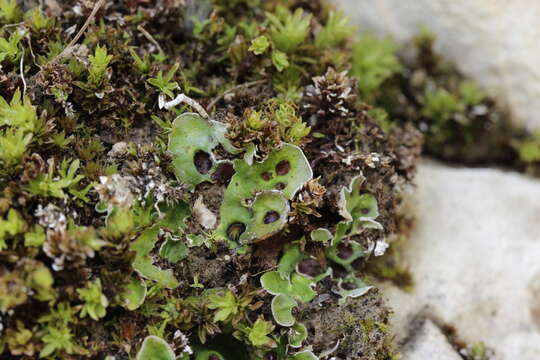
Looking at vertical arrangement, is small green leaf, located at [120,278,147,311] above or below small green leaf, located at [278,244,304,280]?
above

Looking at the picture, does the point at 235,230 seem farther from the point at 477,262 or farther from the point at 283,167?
the point at 477,262

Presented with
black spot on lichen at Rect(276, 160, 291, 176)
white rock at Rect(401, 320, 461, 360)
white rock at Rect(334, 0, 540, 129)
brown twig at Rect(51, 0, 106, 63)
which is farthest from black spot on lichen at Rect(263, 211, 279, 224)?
white rock at Rect(334, 0, 540, 129)

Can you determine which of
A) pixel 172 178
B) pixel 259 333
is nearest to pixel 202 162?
pixel 172 178

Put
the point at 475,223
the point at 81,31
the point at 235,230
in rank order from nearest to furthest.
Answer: the point at 235,230 < the point at 81,31 < the point at 475,223

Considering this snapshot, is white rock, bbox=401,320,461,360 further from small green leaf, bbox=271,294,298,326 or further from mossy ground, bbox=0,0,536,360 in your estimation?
small green leaf, bbox=271,294,298,326

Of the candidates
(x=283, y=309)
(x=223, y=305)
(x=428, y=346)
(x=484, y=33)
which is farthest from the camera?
(x=484, y=33)

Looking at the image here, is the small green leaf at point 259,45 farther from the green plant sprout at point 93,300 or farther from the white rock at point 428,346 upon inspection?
the white rock at point 428,346

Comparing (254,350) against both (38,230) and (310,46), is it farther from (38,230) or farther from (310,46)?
(310,46)
